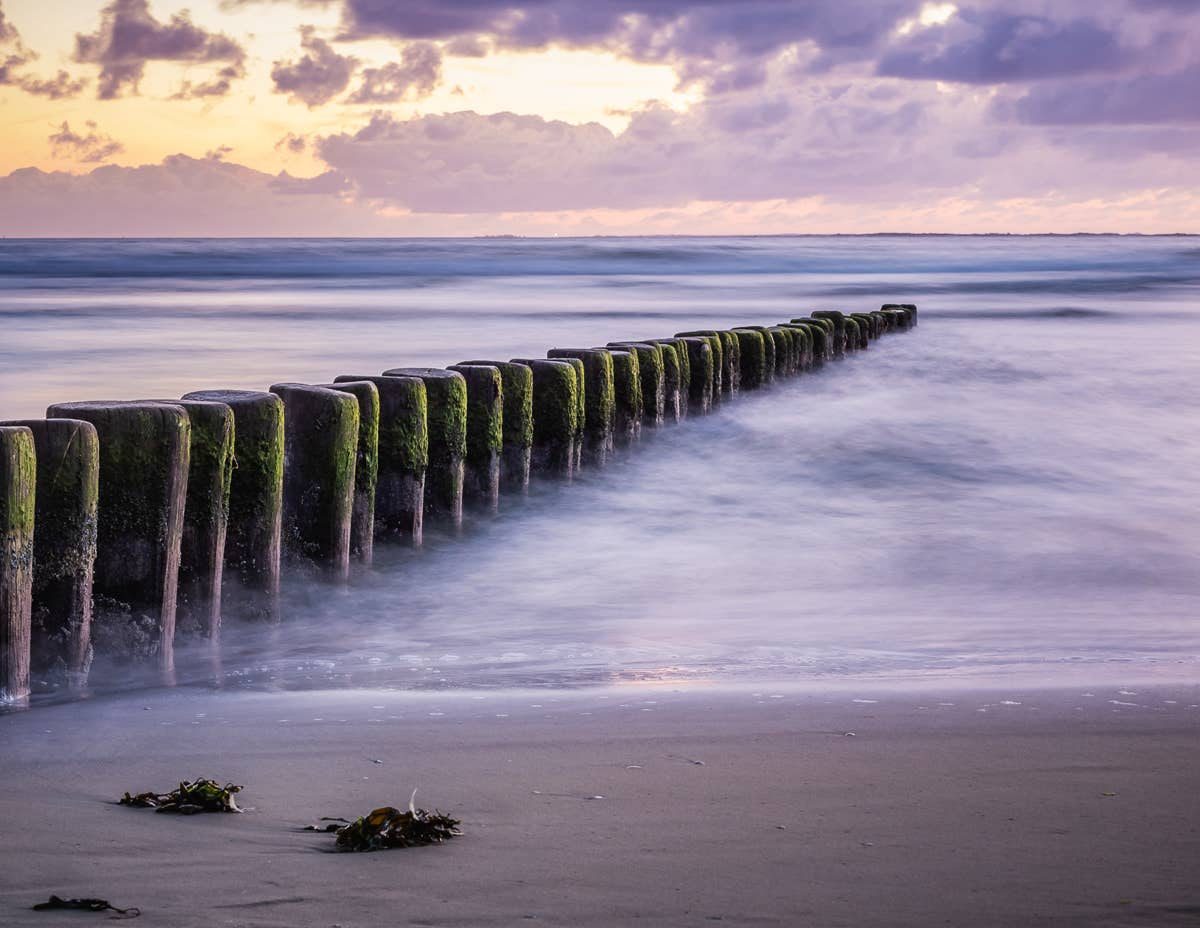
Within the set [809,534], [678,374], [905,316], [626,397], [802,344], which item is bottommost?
[809,534]

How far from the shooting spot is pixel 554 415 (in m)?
7.38

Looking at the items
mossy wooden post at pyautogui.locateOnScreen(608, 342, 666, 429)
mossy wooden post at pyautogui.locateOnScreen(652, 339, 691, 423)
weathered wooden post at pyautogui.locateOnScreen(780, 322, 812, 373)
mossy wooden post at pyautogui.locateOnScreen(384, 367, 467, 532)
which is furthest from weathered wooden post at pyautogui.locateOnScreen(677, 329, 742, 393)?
mossy wooden post at pyautogui.locateOnScreen(384, 367, 467, 532)

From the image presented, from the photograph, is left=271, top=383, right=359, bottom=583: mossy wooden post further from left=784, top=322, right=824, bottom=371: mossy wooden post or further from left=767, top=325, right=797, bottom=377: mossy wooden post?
left=784, top=322, right=824, bottom=371: mossy wooden post

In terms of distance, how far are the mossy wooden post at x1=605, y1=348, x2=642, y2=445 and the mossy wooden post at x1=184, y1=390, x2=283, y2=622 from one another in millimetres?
Answer: 4187

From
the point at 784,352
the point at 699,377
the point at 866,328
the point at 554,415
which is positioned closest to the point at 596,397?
the point at 554,415

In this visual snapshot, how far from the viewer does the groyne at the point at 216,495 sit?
3.64 meters

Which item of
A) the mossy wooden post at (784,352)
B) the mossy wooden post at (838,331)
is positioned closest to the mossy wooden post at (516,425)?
the mossy wooden post at (784,352)

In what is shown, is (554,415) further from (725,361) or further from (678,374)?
(725,361)

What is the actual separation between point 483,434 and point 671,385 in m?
3.52

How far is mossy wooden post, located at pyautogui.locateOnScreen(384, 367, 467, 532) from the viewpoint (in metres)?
5.94

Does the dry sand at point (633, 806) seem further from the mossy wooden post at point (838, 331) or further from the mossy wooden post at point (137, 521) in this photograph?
the mossy wooden post at point (838, 331)

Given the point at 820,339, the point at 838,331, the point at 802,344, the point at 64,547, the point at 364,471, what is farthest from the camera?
the point at 838,331

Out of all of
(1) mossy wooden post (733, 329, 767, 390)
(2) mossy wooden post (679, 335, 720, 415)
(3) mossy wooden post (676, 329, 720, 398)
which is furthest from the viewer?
(1) mossy wooden post (733, 329, 767, 390)

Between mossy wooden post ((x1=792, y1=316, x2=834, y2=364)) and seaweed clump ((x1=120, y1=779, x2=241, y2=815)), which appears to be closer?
seaweed clump ((x1=120, y1=779, x2=241, y2=815))
